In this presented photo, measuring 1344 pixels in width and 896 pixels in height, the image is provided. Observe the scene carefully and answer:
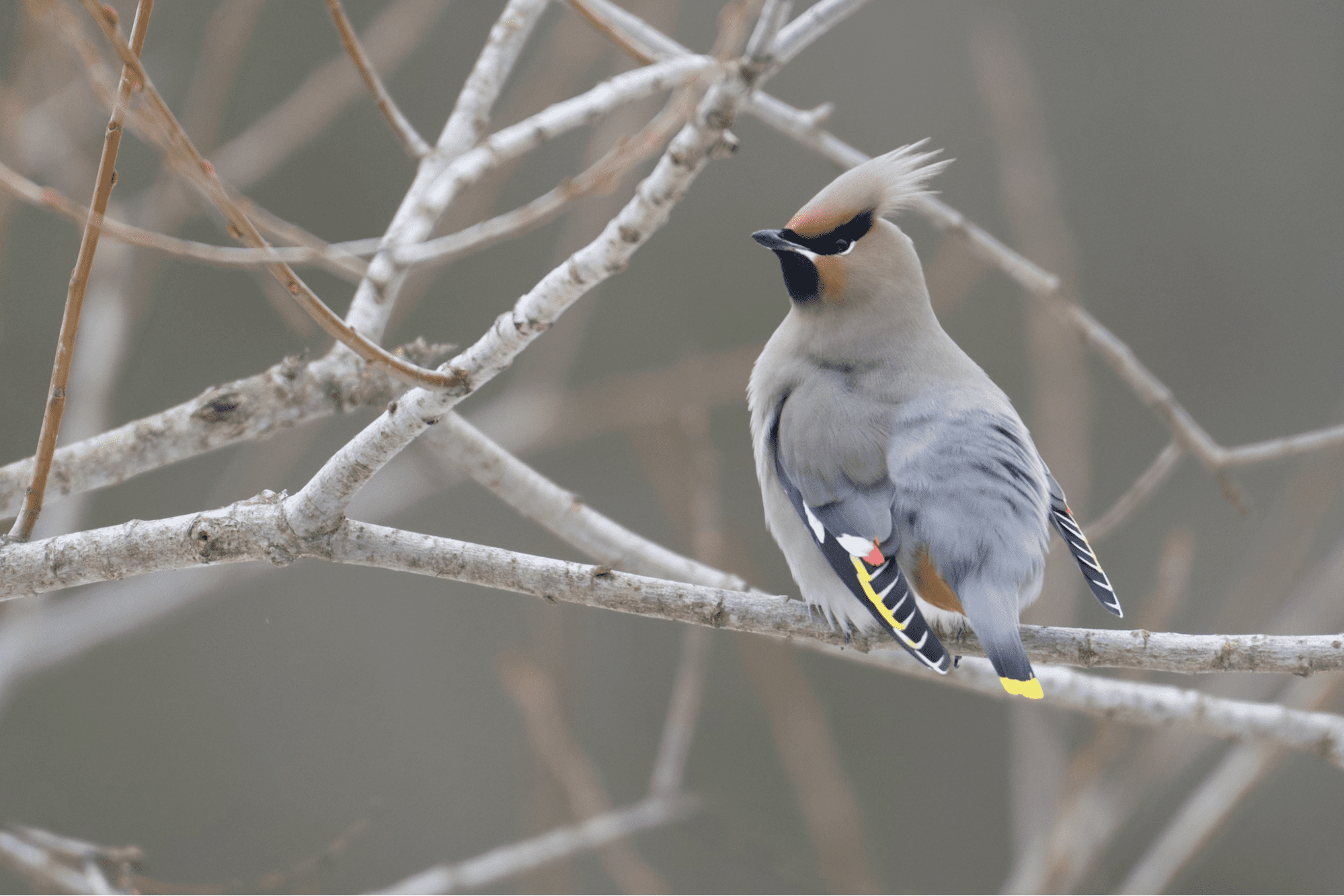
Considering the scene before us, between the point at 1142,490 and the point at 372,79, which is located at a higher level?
the point at 372,79

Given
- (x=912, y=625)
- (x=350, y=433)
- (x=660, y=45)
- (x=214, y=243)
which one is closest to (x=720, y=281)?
(x=350, y=433)

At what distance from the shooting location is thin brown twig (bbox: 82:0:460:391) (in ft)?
4.29

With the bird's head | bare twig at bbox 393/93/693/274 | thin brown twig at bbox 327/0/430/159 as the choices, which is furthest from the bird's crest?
bare twig at bbox 393/93/693/274

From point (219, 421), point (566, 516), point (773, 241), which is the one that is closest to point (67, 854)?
point (219, 421)

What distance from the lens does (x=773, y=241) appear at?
266 cm

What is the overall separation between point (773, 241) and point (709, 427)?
134 inches

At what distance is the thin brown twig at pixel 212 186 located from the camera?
4.29ft

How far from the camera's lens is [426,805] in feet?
20.5

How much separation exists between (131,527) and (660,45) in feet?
4.89

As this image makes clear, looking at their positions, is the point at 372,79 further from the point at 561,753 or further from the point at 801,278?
the point at 561,753

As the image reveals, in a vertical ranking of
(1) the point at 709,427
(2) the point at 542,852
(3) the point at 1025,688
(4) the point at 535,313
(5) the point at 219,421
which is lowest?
(3) the point at 1025,688

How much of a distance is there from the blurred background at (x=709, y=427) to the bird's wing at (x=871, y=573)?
302cm

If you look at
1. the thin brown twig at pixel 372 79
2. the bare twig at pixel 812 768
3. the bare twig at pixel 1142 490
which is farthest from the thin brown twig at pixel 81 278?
the bare twig at pixel 1142 490

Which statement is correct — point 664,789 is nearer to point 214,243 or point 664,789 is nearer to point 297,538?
point 297,538
